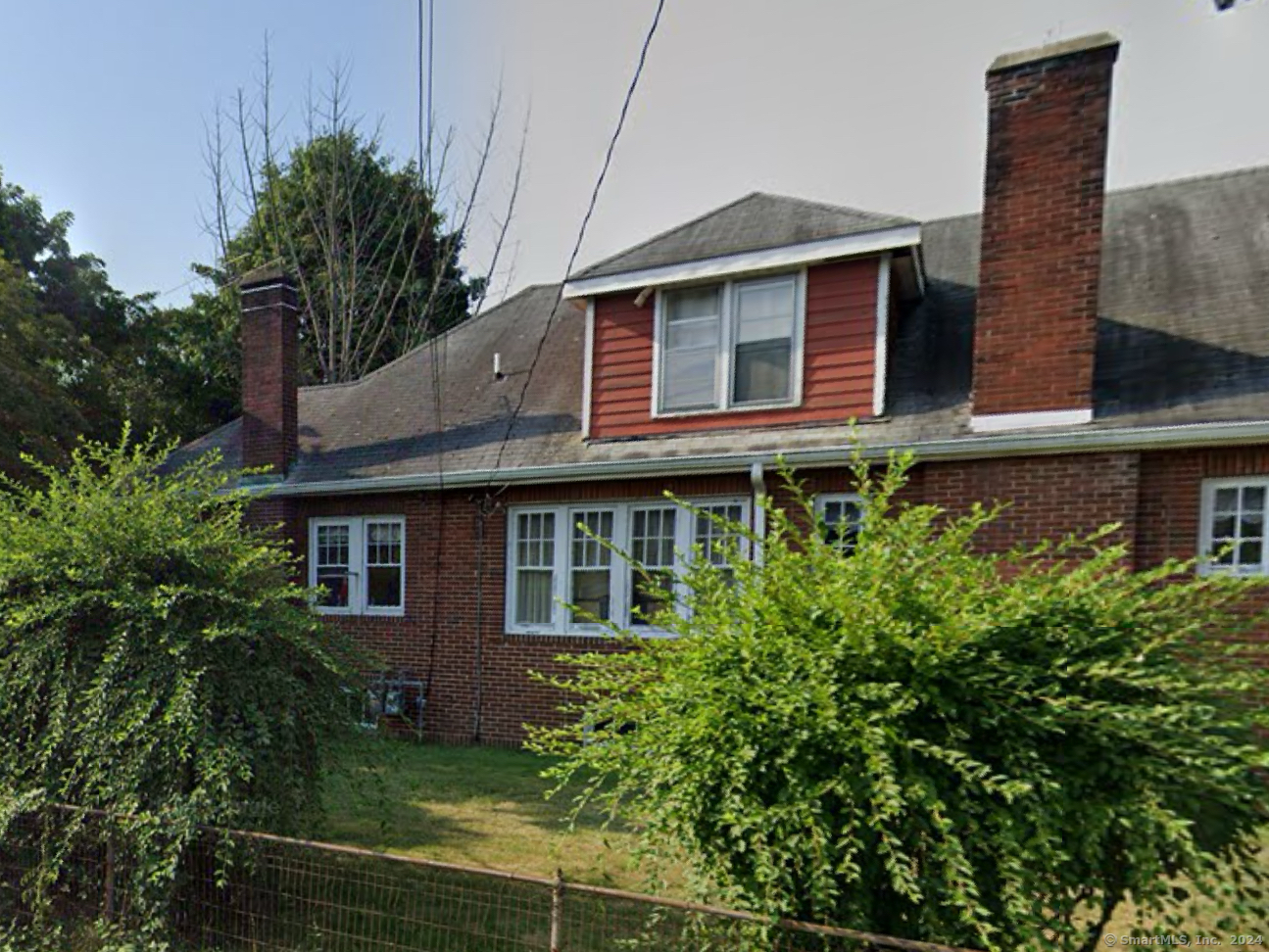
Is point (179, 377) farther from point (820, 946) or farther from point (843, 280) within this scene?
point (820, 946)

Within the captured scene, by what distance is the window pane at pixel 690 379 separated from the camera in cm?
814

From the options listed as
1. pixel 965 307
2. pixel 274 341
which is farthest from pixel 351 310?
pixel 965 307

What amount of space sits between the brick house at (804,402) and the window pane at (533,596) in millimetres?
31

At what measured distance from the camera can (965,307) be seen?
8164mm

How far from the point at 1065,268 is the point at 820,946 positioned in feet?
20.6

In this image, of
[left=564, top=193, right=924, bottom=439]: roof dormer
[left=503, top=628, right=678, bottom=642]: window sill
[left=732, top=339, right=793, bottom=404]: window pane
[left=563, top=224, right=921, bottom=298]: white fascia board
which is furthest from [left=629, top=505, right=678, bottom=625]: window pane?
[left=563, top=224, right=921, bottom=298]: white fascia board

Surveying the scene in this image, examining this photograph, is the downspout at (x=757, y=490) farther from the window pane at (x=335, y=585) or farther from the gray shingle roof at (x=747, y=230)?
the window pane at (x=335, y=585)

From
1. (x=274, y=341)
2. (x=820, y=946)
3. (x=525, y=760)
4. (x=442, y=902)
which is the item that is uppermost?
(x=274, y=341)

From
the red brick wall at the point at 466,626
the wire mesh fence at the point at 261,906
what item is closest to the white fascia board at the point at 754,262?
the red brick wall at the point at 466,626

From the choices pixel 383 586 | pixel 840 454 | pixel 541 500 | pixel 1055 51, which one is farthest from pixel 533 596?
pixel 1055 51

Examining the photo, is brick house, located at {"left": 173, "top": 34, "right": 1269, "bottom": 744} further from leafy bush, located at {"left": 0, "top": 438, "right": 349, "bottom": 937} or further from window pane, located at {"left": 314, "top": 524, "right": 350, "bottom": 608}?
leafy bush, located at {"left": 0, "top": 438, "right": 349, "bottom": 937}

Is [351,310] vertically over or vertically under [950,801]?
over

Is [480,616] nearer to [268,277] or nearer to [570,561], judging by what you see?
[570,561]

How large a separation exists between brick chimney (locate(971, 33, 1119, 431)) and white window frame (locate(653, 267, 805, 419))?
1.75 m
